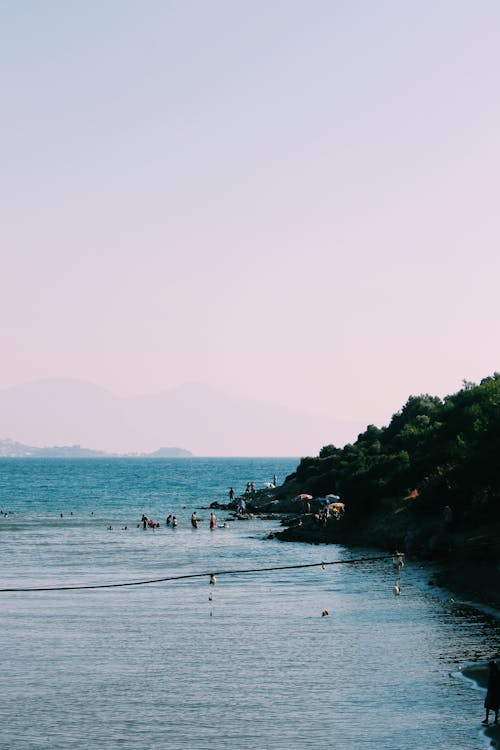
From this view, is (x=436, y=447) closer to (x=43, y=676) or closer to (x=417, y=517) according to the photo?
(x=417, y=517)

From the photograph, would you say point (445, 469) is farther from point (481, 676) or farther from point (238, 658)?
point (481, 676)

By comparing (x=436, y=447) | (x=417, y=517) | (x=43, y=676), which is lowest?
(x=43, y=676)

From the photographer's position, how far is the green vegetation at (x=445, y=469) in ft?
254

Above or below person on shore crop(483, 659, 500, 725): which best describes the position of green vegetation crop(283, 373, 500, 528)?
above

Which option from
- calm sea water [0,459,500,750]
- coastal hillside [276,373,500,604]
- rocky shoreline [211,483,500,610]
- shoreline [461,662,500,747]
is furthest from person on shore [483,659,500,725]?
coastal hillside [276,373,500,604]

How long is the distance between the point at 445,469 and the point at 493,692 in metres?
53.1

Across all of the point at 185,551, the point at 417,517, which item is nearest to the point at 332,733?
the point at 417,517

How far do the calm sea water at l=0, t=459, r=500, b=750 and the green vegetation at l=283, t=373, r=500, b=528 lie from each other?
25.5 feet

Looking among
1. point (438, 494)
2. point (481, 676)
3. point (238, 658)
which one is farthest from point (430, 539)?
point (481, 676)

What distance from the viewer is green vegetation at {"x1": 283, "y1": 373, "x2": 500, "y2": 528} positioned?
77.4 m

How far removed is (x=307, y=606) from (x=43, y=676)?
68.9 ft

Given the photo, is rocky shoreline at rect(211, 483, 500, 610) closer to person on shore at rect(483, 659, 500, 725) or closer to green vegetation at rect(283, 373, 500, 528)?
green vegetation at rect(283, 373, 500, 528)

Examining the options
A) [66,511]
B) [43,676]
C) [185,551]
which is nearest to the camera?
[43,676]

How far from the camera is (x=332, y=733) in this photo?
35031 millimetres
